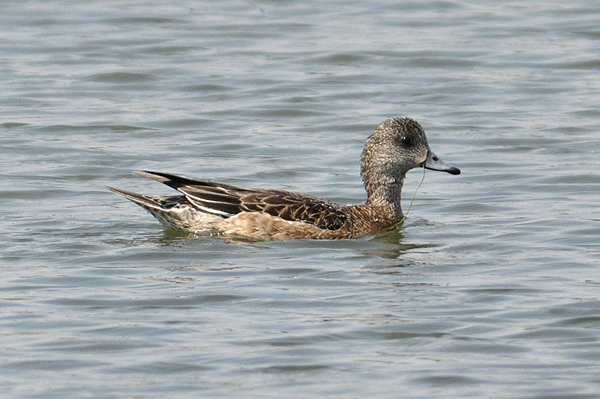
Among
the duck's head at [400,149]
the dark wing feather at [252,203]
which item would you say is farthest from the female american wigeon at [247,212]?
the duck's head at [400,149]

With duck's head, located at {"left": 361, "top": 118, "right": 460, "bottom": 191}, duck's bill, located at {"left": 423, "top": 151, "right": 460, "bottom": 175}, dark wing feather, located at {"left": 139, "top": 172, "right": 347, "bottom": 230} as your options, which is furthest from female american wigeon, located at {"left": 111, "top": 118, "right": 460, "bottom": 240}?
duck's head, located at {"left": 361, "top": 118, "right": 460, "bottom": 191}

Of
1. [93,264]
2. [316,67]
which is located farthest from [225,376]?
[316,67]

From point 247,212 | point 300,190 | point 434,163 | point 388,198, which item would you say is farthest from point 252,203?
point 300,190

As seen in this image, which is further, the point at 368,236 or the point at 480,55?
the point at 480,55

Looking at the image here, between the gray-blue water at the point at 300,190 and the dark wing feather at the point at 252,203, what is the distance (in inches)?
8.7

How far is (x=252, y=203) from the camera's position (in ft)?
35.9

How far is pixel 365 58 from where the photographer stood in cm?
1822

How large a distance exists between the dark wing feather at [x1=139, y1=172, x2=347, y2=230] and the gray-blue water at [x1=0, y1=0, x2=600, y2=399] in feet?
0.73

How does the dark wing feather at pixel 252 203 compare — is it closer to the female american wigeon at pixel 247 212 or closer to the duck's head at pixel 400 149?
the female american wigeon at pixel 247 212

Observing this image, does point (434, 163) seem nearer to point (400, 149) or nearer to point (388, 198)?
point (400, 149)

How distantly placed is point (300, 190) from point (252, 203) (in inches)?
74.9

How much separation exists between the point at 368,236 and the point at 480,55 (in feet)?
24.8

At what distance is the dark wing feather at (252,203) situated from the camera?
1084 centimetres

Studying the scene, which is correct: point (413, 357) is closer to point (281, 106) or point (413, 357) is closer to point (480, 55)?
point (281, 106)
